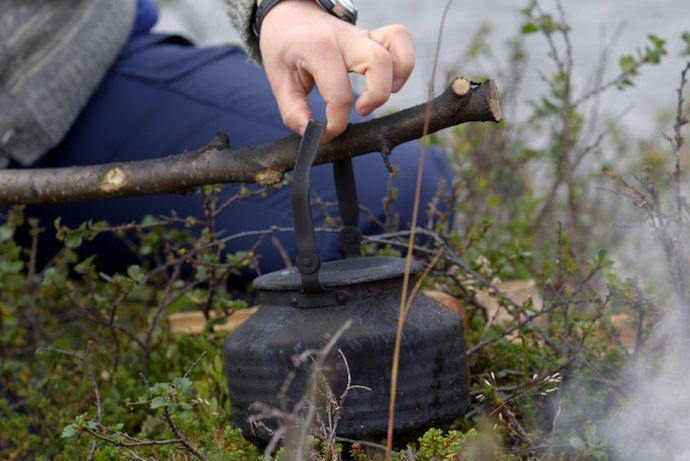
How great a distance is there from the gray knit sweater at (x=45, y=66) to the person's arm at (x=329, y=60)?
1111 millimetres

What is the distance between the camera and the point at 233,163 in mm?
1934

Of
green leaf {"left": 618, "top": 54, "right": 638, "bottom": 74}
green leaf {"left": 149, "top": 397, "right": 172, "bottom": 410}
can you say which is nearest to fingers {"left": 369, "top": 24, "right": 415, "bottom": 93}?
green leaf {"left": 149, "top": 397, "right": 172, "bottom": 410}

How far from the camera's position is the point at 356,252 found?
6.61ft

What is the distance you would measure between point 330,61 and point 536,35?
5.02m

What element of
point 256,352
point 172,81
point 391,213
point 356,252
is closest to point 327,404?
point 256,352

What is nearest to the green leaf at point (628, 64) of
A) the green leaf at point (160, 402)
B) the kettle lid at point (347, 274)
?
the kettle lid at point (347, 274)

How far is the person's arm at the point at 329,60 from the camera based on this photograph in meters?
1.69

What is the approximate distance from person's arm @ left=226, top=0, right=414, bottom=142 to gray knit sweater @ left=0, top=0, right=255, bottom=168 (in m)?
1.11

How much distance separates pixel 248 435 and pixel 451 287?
2.83ft

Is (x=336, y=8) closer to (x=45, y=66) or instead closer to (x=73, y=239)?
(x=73, y=239)

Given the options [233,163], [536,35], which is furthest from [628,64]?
[536,35]

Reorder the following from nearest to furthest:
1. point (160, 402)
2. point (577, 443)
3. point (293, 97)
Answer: point (160, 402) < point (577, 443) < point (293, 97)

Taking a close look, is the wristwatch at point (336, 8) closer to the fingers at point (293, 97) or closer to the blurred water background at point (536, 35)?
the fingers at point (293, 97)

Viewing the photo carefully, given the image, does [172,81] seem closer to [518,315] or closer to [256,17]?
[256,17]
